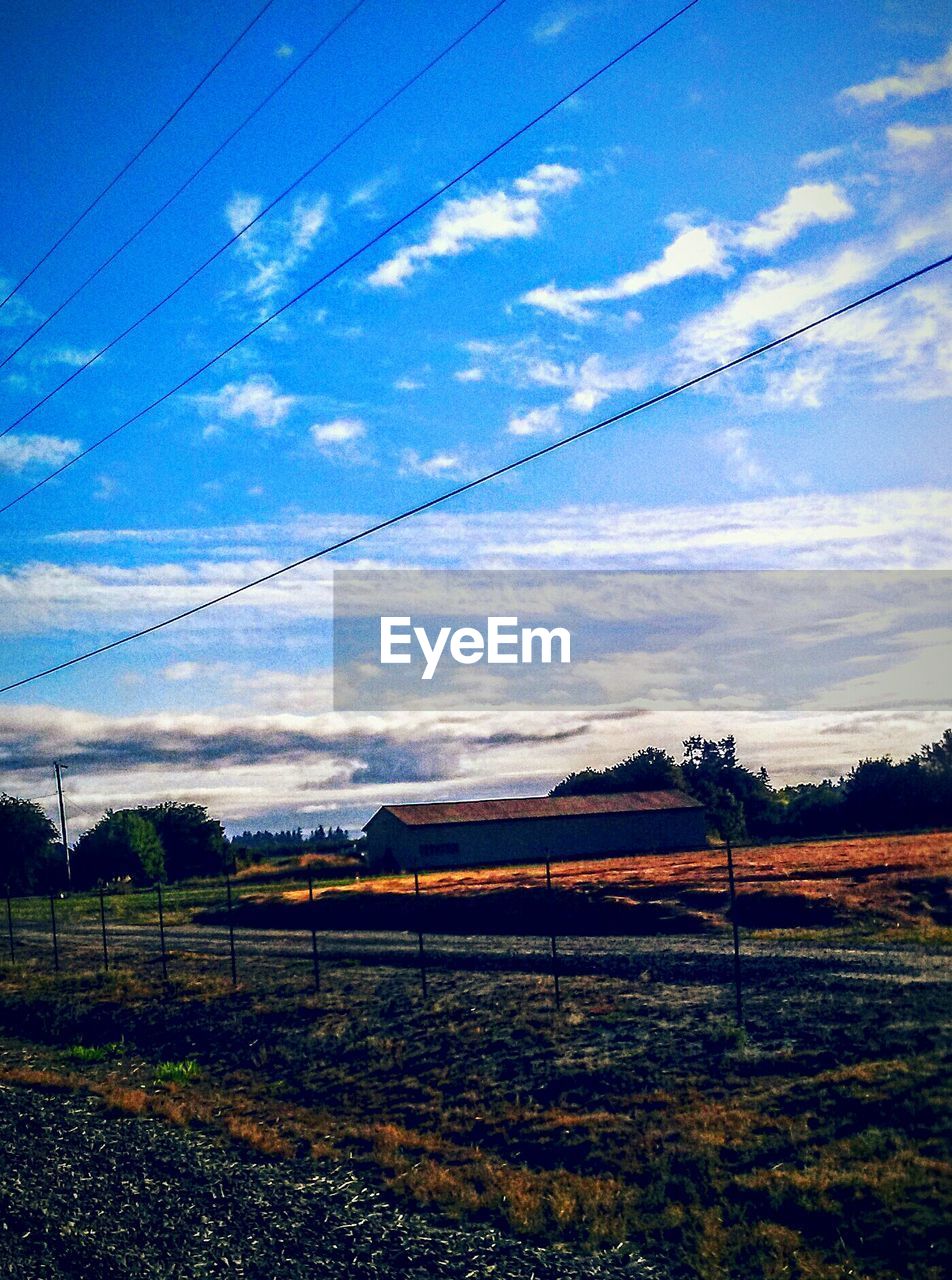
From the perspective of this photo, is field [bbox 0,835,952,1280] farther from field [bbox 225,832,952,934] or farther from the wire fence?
field [bbox 225,832,952,934]

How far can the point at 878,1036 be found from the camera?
15773 millimetres

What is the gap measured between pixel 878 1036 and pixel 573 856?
69.1m

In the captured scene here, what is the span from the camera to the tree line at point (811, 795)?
90.5 metres

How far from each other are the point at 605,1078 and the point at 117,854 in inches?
4484

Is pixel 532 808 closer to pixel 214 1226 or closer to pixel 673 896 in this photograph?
pixel 673 896

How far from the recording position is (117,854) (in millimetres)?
120750

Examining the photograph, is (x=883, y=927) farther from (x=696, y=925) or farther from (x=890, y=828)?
(x=890, y=828)

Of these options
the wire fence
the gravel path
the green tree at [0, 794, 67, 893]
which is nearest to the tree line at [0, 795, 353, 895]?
the green tree at [0, 794, 67, 893]

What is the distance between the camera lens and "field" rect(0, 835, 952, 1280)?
36.8ft

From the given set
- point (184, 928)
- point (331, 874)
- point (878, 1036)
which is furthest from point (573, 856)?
point (878, 1036)

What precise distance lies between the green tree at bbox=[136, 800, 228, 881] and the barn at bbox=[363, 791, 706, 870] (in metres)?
60.2

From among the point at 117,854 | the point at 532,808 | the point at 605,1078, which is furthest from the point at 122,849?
the point at 605,1078

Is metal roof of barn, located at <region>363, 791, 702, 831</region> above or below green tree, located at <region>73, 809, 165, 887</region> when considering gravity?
above

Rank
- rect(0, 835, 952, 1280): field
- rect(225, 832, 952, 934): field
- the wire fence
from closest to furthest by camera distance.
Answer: rect(0, 835, 952, 1280): field → the wire fence → rect(225, 832, 952, 934): field
